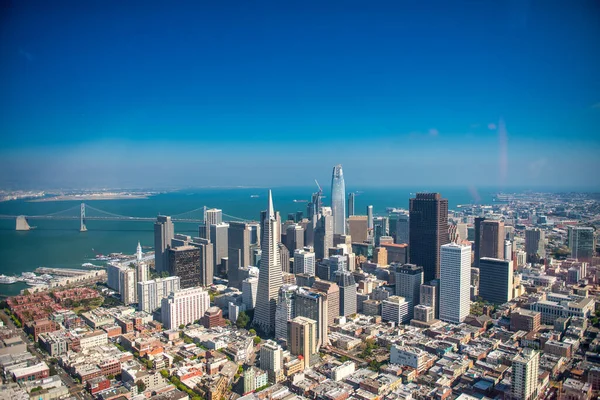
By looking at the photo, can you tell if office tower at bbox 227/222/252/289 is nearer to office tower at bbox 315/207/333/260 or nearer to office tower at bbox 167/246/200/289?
office tower at bbox 167/246/200/289

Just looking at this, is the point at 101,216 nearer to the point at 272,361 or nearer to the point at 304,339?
the point at 304,339

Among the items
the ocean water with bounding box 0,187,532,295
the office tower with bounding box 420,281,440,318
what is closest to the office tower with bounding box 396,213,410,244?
the ocean water with bounding box 0,187,532,295

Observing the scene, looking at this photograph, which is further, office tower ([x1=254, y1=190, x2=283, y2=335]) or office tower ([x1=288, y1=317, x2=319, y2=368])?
office tower ([x1=254, y1=190, x2=283, y2=335])

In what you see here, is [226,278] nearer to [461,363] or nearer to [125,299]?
[125,299]

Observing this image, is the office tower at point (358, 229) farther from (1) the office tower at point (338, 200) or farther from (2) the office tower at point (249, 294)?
(2) the office tower at point (249, 294)

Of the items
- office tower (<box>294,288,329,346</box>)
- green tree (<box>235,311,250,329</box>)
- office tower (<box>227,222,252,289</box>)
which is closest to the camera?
office tower (<box>294,288,329,346</box>)

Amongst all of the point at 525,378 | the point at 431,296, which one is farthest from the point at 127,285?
the point at 525,378

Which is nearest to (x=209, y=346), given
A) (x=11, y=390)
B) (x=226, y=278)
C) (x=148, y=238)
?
(x=11, y=390)
